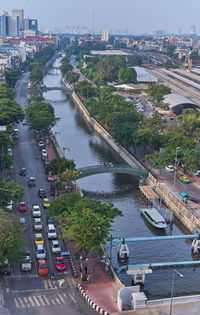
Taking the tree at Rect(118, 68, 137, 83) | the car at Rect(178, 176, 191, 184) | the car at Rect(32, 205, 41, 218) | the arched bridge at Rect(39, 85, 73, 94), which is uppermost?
the tree at Rect(118, 68, 137, 83)

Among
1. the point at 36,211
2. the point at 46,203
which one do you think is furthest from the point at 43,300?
the point at 46,203

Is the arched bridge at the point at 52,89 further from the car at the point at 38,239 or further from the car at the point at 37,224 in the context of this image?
the car at the point at 38,239

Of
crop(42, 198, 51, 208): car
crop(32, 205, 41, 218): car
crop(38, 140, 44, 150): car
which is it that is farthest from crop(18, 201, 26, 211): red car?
crop(38, 140, 44, 150): car

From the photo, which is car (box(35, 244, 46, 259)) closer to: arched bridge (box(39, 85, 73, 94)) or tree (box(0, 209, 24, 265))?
tree (box(0, 209, 24, 265))

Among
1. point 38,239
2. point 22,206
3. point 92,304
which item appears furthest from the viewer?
point 22,206

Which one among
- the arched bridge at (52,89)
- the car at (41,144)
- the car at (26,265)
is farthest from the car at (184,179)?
the arched bridge at (52,89)

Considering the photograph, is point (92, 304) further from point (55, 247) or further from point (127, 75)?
point (127, 75)

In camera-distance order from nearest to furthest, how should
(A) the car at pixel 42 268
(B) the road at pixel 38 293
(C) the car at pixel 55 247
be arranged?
1. (B) the road at pixel 38 293
2. (A) the car at pixel 42 268
3. (C) the car at pixel 55 247
